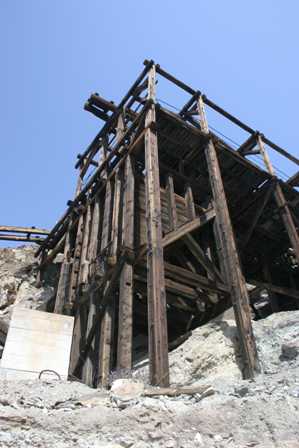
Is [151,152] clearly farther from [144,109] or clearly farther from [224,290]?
[224,290]

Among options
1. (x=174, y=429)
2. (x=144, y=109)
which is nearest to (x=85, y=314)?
(x=144, y=109)

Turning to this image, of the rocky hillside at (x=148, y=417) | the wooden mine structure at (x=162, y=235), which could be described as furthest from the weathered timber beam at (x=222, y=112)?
the rocky hillside at (x=148, y=417)

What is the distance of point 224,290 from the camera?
967 cm

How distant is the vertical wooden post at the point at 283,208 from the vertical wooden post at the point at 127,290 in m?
4.54

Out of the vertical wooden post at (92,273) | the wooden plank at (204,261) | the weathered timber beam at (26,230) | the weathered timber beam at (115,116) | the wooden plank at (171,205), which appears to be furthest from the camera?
the weathered timber beam at (26,230)

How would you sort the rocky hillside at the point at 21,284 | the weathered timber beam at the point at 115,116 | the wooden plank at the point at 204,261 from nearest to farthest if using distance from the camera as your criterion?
the wooden plank at the point at 204,261, the weathered timber beam at the point at 115,116, the rocky hillside at the point at 21,284

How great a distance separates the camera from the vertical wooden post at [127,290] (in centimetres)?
748

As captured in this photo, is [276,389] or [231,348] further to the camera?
[231,348]

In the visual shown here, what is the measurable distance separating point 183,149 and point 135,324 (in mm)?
5534

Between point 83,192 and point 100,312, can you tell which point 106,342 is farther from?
point 83,192

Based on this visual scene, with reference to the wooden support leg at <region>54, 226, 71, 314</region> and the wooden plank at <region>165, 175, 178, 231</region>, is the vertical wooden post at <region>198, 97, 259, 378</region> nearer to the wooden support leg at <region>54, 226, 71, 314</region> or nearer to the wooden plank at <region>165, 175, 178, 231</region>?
the wooden plank at <region>165, 175, 178, 231</region>

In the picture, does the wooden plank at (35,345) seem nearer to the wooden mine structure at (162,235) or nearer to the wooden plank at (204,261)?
the wooden mine structure at (162,235)

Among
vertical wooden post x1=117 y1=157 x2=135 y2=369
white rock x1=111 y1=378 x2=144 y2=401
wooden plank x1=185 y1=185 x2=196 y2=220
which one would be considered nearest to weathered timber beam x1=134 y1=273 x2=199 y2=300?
vertical wooden post x1=117 y1=157 x2=135 y2=369

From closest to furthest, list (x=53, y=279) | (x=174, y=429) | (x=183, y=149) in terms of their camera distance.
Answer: (x=174, y=429) < (x=183, y=149) < (x=53, y=279)
